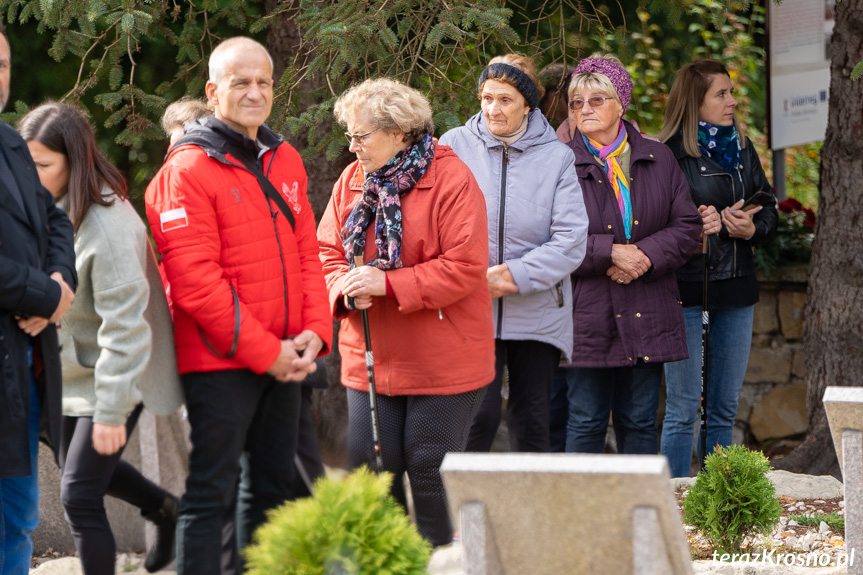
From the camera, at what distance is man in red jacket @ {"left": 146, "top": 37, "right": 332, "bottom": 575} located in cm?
337

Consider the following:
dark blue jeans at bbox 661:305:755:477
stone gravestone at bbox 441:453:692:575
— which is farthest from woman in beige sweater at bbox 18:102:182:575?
dark blue jeans at bbox 661:305:755:477

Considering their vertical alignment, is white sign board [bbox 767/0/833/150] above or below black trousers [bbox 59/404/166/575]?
above

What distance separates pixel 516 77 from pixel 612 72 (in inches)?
26.7

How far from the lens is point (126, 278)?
3.29 metres

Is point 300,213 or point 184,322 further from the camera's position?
point 300,213

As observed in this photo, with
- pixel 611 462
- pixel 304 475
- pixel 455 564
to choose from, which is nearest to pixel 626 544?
pixel 611 462

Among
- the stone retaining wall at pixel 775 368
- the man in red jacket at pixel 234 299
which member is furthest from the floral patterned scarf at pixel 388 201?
the stone retaining wall at pixel 775 368

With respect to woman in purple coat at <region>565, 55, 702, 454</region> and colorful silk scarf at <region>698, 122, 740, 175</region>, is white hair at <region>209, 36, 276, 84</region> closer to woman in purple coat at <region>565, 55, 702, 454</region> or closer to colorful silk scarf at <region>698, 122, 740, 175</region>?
woman in purple coat at <region>565, 55, 702, 454</region>

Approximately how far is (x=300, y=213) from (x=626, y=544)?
1.70 meters

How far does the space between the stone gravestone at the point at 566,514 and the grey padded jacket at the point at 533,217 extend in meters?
1.73

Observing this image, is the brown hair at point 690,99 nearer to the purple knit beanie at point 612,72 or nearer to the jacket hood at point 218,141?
the purple knit beanie at point 612,72

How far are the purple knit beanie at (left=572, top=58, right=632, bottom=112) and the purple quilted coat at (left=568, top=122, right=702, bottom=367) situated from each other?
241mm

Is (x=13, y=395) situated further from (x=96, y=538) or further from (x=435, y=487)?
(x=435, y=487)

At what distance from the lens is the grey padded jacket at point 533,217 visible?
4402mm
